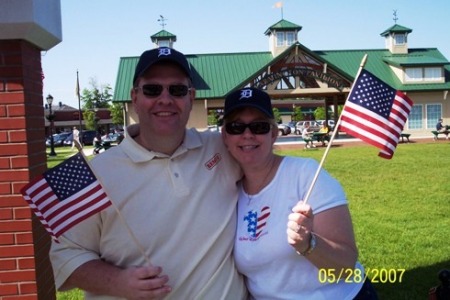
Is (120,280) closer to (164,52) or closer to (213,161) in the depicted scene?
(213,161)

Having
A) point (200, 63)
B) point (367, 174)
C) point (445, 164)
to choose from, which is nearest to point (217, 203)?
point (367, 174)

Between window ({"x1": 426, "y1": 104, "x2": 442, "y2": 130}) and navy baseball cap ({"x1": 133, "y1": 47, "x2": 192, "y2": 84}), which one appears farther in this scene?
window ({"x1": 426, "y1": 104, "x2": 442, "y2": 130})

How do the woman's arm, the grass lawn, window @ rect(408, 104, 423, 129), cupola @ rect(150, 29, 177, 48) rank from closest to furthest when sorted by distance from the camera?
1. the woman's arm
2. the grass lawn
3. window @ rect(408, 104, 423, 129)
4. cupola @ rect(150, 29, 177, 48)

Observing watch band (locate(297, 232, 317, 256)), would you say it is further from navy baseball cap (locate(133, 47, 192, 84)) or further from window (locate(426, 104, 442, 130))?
window (locate(426, 104, 442, 130))

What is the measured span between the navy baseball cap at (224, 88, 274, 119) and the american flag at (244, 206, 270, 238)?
603 millimetres

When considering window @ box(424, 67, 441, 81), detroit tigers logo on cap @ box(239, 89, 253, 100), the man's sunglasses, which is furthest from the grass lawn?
window @ box(424, 67, 441, 81)

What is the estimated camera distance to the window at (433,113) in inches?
1478

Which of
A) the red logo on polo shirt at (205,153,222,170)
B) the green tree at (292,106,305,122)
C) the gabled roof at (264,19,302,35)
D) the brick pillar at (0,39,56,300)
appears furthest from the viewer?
the green tree at (292,106,305,122)

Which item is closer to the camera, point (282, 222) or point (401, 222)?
point (282, 222)

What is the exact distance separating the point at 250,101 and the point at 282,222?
2.51ft

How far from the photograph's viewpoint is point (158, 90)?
2844 millimetres

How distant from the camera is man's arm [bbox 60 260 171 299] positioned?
2.53 m

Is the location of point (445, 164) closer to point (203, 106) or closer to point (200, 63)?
point (203, 106)

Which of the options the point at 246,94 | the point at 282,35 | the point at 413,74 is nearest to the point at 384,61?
the point at 413,74
